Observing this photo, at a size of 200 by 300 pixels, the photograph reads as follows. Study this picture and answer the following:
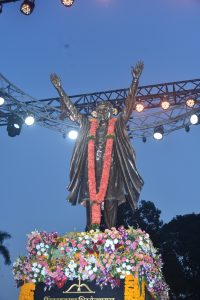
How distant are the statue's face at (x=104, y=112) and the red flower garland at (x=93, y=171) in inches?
7.5

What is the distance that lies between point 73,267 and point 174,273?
25083 mm

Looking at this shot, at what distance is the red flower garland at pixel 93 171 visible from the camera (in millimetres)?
8438

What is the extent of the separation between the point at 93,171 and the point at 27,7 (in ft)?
19.8

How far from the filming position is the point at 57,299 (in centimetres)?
703

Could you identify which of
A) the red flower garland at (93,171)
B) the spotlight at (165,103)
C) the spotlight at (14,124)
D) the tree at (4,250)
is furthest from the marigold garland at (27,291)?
the tree at (4,250)

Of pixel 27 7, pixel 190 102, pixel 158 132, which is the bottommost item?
pixel 158 132

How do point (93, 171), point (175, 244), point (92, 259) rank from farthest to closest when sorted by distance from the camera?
point (175, 244)
point (93, 171)
point (92, 259)

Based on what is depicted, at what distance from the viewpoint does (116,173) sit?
9.04 meters

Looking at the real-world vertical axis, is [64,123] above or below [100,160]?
above

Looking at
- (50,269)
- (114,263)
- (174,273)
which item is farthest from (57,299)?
(174,273)

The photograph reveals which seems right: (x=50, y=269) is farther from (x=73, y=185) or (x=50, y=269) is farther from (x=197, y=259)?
(x=197, y=259)

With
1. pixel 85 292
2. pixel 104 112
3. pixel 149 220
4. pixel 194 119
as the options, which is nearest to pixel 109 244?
pixel 85 292

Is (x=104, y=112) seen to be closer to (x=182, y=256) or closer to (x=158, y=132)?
(x=158, y=132)

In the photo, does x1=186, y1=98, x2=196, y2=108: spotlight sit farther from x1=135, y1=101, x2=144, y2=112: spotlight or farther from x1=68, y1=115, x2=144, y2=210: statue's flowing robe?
x1=68, y1=115, x2=144, y2=210: statue's flowing robe
